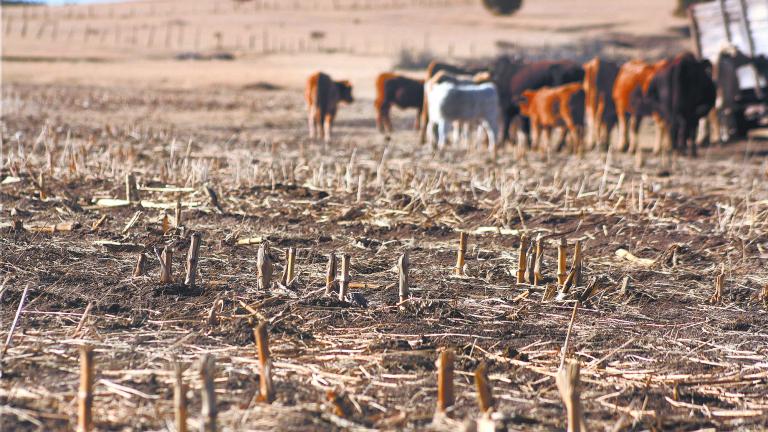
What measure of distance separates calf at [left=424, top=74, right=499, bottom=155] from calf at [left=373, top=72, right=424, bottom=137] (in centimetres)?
432

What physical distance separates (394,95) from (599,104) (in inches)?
198

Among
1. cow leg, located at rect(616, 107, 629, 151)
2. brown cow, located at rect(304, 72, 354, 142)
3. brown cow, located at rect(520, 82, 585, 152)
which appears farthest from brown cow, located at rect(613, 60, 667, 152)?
brown cow, located at rect(304, 72, 354, 142)

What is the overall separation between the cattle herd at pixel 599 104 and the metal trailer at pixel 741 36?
263 millimetres

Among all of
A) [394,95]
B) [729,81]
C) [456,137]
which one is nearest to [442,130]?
[456,137]

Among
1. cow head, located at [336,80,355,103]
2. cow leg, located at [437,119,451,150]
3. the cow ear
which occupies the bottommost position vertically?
cow leg, located at [437,119,451,150]

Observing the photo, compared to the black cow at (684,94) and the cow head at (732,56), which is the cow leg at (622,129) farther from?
the cow head at (732,56)

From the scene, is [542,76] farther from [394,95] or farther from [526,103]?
[394,95]

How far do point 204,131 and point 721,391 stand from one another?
543 inches

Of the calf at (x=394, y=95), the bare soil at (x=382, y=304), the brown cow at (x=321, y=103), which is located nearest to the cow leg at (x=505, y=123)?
the calf at (x=394, y=95)

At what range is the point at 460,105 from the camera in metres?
14.7

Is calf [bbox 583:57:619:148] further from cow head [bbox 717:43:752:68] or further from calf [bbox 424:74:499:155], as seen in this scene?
calf [bbox 424:74:499:155]

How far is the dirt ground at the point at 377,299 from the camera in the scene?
336 centimetres

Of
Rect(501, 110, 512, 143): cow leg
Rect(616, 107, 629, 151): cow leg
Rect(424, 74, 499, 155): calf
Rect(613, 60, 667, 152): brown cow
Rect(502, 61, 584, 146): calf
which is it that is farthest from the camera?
Rect(502, 61, 584, 146): calf

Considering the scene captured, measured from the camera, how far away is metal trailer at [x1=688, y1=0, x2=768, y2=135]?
15.1 m
